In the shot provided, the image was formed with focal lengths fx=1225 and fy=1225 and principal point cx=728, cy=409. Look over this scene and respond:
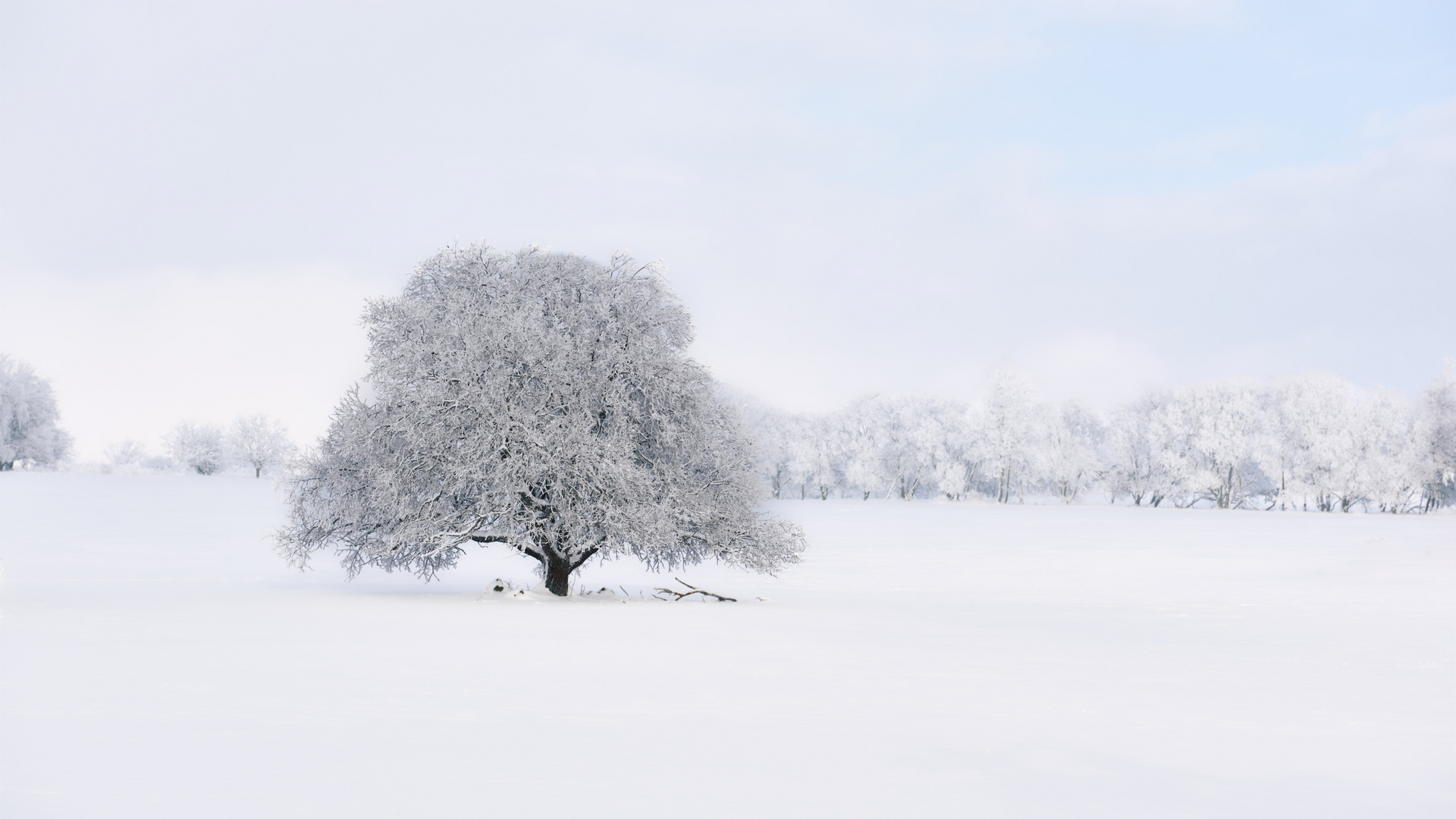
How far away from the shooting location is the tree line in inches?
4454

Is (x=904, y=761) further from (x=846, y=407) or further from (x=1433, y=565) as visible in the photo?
(x=846, y=407)

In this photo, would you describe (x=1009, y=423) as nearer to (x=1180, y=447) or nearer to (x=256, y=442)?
(x=1180, y=447)

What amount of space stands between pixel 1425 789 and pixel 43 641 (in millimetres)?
17371

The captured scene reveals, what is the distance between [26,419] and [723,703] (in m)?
126

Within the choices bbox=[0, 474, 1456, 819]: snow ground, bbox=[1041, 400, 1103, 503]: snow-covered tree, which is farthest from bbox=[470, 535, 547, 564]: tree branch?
bbox=[1041, 400, 1103, 503]: snow-covered tree

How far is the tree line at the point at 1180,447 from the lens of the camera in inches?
4454

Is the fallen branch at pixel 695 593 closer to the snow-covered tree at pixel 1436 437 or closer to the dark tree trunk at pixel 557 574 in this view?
the dark tree trunk at pixel 557 574

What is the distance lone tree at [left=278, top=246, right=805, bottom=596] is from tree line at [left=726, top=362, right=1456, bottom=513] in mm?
84170

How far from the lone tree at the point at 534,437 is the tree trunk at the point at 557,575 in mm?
44

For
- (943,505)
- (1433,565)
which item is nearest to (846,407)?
(943,505)

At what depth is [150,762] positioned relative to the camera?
9898 mm

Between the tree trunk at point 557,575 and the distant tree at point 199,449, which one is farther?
the distant tree at point 199,449

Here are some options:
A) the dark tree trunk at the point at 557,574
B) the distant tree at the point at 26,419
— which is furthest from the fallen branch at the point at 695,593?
the distant tree at the point at 26,419

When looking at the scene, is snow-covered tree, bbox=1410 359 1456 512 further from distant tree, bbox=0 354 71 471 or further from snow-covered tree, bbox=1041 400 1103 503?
distant tree, bbox=0 354 71 471
